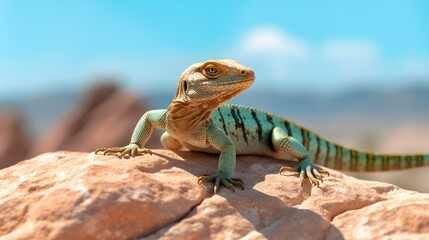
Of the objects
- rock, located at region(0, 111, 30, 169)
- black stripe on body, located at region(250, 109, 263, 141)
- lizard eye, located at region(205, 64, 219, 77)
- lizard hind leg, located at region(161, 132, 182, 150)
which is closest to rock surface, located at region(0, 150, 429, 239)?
lizard eye, located at region(205, 64, 219, 77)

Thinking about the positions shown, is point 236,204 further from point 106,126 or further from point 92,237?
point 106,126

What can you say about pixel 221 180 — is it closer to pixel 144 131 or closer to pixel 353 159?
pixel 144 131

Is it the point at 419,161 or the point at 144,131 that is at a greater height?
the point at 144,131

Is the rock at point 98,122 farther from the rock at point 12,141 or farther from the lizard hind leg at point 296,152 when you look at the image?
the lizard hind leg at point 296,152

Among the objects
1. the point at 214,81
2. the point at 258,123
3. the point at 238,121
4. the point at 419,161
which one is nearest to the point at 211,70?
the point at 214,81

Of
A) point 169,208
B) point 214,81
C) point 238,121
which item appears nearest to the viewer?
point 169,208

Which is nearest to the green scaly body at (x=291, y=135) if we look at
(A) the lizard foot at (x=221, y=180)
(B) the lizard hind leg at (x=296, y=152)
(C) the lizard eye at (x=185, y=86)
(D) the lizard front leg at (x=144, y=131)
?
(B) the lizard hind leg at (x=296, y=152)

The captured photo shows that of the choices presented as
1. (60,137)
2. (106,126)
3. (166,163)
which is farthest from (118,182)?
(60,137)
